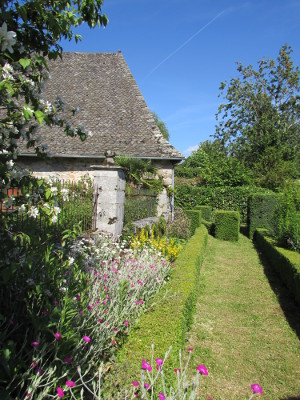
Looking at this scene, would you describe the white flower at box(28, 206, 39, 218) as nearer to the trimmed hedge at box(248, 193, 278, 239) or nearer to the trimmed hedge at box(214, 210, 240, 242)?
the trimmed hedge at box(214, 210, 240, 242)

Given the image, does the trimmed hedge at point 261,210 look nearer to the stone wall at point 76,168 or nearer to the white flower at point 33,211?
the stone wall at point 76,168

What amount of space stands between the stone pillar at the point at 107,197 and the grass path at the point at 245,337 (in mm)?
2139

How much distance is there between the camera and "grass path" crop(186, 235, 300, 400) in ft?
10.7

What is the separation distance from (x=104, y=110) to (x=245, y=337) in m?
10.1

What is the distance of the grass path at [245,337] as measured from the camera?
10.7 ft

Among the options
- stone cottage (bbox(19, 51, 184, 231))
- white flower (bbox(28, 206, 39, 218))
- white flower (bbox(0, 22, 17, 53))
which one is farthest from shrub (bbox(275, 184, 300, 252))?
white flower (bbox(0, 22, 17, 53))

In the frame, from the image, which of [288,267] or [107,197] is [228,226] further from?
[107,197]

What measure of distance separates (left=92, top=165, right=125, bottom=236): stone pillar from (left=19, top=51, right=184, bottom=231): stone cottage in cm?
408

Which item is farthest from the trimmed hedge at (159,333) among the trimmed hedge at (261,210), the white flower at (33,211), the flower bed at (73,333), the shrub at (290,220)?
the trimmed hedge at (261,210)

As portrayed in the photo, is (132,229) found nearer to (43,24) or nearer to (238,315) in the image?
(238,315)

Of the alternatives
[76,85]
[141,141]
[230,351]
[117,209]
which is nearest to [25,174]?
[230,351]

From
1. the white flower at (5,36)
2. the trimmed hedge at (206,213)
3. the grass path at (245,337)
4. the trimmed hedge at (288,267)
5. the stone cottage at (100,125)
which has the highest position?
the stone cottage at (100,125)

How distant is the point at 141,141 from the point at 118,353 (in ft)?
29.6

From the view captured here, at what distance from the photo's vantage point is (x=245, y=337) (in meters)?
4.34
